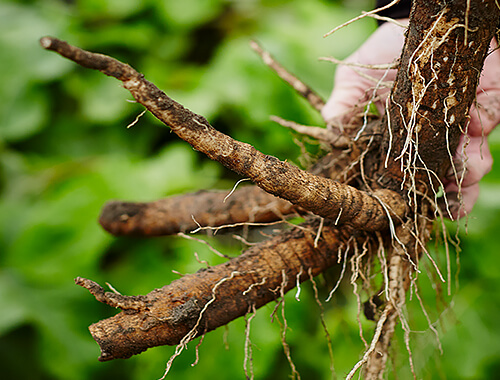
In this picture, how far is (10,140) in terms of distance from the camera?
1.65 m

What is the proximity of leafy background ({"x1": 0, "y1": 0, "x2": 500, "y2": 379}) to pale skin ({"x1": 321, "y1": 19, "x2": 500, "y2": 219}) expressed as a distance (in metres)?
0.52

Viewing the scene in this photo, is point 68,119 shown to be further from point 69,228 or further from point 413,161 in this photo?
point 413,161

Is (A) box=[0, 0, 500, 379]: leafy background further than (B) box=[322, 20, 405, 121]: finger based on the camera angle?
Yes

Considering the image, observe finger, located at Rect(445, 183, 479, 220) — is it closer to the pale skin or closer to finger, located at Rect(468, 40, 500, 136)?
the pale skin

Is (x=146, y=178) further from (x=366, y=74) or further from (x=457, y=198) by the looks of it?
(x=457, y=198)

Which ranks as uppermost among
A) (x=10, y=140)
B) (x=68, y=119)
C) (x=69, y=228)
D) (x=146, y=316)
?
(x=146, y=316)

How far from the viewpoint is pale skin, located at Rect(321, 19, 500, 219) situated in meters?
0.66

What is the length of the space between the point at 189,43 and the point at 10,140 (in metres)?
0.84

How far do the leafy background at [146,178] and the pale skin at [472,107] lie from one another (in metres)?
0.52

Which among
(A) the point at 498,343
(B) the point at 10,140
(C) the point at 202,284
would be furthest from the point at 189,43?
(A) the point at 498,343

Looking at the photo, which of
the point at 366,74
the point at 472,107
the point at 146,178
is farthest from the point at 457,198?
the point at 146,178

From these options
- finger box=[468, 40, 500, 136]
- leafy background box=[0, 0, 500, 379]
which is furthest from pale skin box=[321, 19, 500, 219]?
leafy background box=[0, 0, 500, 379]

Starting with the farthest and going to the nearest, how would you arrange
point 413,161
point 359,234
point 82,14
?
1. point 82,14
2. point 359,234
3. point 413,161

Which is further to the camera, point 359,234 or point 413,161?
point 359,234
